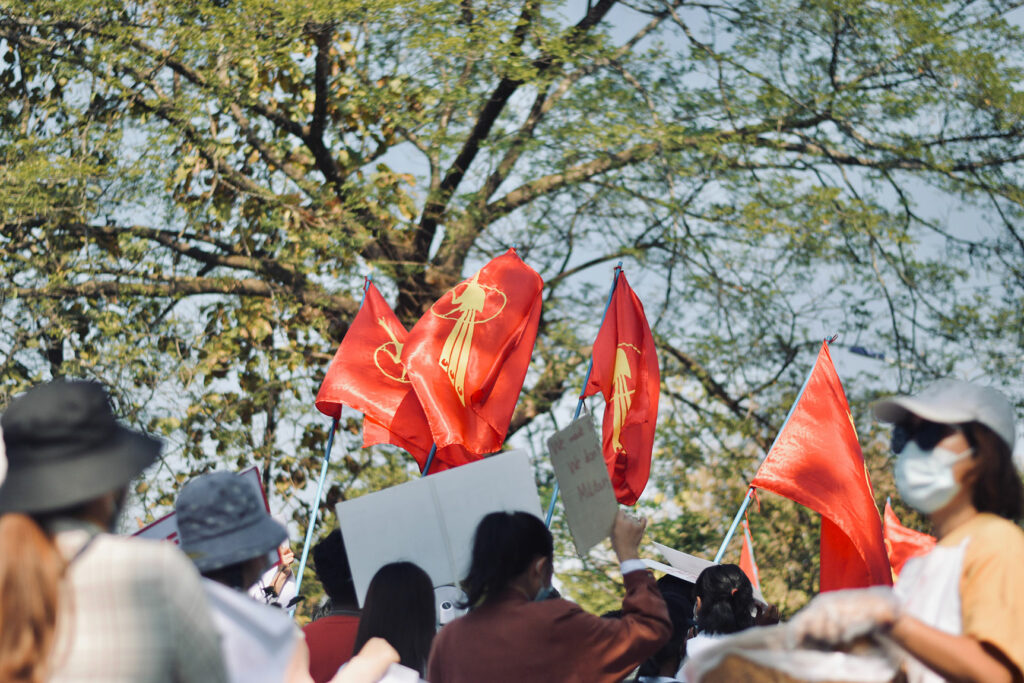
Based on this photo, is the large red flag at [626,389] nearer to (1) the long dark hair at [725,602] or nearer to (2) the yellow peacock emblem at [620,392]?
(2) the yellow peacock emblem at [620,392]

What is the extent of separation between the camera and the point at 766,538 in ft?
32.1

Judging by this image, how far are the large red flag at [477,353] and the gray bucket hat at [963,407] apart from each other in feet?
10.9

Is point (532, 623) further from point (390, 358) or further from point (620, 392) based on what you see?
point (390, 358)

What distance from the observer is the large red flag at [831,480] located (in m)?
4.46

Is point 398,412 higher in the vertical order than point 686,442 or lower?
higher

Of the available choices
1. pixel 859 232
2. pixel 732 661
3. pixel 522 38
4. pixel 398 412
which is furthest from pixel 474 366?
pixel 859 232

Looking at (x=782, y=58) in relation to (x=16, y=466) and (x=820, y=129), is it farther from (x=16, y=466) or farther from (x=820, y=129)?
(x=16, y=466)

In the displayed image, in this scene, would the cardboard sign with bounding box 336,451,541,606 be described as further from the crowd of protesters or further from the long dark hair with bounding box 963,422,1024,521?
the long dark hair with bounding box 963,422,1024,521

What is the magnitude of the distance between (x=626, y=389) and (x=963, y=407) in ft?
11.4

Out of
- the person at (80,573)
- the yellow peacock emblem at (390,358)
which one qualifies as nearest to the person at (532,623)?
the person at (80,573)

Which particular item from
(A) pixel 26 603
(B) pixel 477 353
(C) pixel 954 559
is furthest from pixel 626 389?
(A) pixel 26 603

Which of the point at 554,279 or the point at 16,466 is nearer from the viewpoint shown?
the point at 16,466

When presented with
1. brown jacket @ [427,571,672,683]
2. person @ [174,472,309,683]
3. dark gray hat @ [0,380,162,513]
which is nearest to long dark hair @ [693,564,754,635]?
brown jacket @ [427,571,672,683]

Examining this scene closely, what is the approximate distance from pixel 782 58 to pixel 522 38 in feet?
7.27
